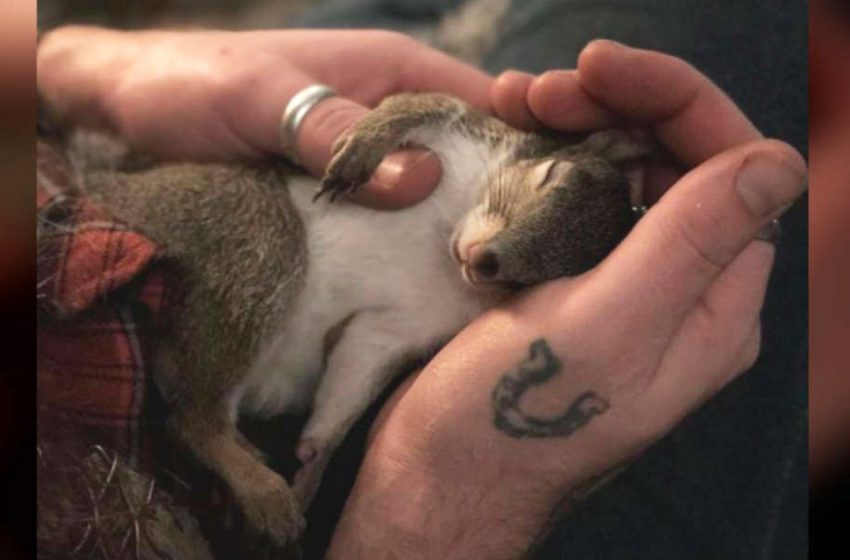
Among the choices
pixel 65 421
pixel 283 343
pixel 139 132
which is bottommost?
pixel 65 421

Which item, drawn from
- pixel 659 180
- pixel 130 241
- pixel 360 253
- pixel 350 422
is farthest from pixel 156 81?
pixel 659 180

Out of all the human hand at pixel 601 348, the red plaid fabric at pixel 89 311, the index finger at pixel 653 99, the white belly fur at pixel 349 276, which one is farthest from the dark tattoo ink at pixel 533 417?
the red plaid fabric at pixel 89 311

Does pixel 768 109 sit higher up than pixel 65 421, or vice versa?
pixel 768 109

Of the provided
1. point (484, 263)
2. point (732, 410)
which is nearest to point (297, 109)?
point (484, 263)

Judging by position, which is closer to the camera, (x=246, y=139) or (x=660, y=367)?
(x=660, y=367)

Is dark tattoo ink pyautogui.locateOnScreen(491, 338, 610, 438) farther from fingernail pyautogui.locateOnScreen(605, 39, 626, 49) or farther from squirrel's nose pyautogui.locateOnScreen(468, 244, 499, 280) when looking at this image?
fingernail pyautogui.locateOnScreen(605, 39, 626, 49)

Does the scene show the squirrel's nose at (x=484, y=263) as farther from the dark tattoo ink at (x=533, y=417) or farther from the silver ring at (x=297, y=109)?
the silver ring at (x=297, y=109)

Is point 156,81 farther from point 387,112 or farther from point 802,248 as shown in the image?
point 802,248
